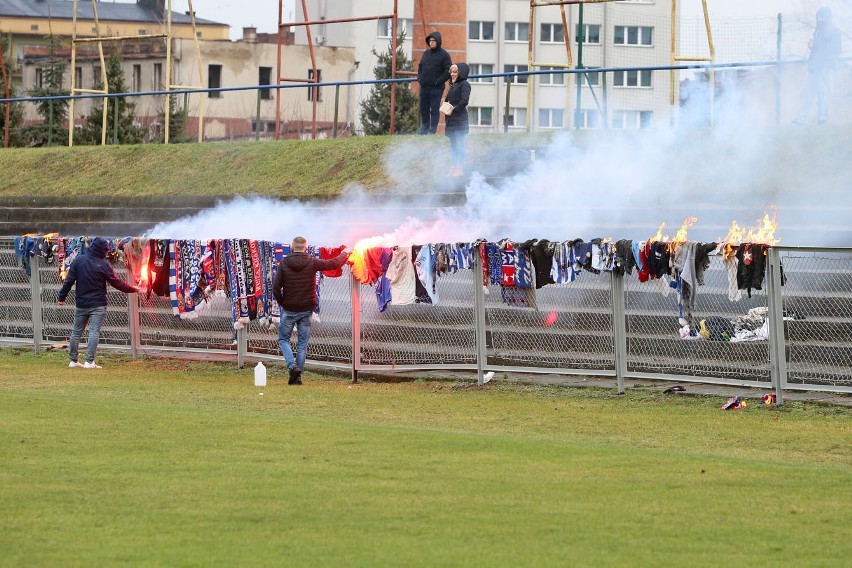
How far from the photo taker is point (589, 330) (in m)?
16.5

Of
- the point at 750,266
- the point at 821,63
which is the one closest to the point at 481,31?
the point at 821,63

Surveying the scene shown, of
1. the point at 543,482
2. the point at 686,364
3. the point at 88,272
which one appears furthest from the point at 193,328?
the point at 543,482

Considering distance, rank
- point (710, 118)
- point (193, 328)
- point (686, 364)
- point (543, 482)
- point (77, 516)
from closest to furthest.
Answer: point (77, 516) < point (543, 482) < point (686, 364) < point (193, 328) < point (710, 118)

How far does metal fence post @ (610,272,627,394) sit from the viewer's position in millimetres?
16125

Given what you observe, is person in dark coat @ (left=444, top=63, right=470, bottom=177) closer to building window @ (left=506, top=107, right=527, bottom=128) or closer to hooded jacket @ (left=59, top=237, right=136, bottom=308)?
building window @ (left=506, top=107, right=527, bottom=128)

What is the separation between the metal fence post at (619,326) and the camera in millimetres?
16125

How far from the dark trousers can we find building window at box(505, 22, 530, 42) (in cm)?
6381

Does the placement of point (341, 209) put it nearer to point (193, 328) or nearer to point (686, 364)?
point (193, 328)

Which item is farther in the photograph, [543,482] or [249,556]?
[543,482]

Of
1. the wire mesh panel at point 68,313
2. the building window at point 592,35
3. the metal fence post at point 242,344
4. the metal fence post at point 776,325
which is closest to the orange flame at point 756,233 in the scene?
the metal fence post at point 776,325

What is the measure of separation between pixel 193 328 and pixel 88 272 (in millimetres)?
1864

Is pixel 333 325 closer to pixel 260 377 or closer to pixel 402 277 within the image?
pixel 402 277

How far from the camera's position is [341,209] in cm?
2553

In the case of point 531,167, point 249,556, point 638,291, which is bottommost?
point 249,556
